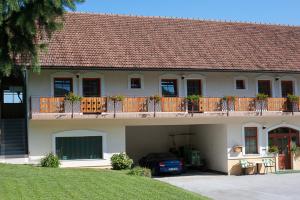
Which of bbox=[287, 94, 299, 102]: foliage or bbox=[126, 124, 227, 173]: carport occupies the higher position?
bbox=[287, 94, 299, 102]: foliage

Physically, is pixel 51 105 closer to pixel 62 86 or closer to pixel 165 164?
pixel 62 86

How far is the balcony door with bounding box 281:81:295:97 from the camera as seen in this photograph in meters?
29.5

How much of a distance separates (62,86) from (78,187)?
10855 mm

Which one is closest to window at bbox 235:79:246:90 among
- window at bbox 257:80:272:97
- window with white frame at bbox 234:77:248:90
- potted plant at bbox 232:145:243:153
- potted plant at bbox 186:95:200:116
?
window with white frame at bbox 234:77:248:90

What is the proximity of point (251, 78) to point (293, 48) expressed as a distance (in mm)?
4961

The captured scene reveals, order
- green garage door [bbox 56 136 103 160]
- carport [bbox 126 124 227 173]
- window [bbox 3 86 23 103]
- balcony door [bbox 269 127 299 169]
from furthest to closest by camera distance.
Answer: carport [bbox 126 124 227 173], window [bbox 3 86 23 103], balcony door [bbox 269 127 299 169], green garage door [bbox 56 136 103 160]

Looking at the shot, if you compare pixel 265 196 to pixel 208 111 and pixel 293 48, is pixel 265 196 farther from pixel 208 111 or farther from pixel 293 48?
pixel 293 48

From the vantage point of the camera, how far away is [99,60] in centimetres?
2561

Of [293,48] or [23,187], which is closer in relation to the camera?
[23,187]

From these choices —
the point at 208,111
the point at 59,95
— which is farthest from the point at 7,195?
the point at 208,111

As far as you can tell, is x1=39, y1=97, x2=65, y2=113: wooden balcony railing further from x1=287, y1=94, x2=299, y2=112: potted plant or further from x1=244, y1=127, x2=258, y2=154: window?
x1=287, y1=94, x2=299, y2=112: potted plant

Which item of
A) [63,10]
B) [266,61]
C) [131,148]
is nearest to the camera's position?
[63,10]

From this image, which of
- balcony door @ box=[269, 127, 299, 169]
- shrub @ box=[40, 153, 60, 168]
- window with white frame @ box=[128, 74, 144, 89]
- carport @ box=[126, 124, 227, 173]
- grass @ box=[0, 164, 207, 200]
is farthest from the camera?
carport @ box=[126, 124, 227, 173]

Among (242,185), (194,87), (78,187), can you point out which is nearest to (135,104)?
(194,87)
